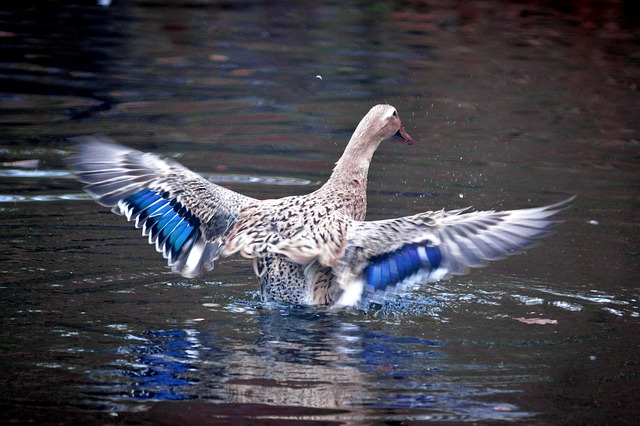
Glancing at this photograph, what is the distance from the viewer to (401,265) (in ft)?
19.2

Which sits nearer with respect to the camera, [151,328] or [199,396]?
[199,396]

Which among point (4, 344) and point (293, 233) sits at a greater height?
point (293, 233)

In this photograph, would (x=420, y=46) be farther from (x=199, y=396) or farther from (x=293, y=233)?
(x=199, y=396)

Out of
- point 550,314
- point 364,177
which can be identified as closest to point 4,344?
point 364,177

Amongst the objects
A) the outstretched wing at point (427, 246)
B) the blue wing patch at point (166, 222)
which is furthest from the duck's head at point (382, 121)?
the blue wing patch at point (166, 222)

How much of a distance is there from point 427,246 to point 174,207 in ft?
5.53

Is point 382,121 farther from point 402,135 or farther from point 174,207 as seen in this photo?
point 174,207

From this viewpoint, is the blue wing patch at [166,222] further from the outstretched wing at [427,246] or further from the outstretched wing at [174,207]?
the outstretched wing at [427,246]

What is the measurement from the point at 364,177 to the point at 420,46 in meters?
8.52

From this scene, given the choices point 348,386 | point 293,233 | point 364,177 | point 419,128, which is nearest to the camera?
point 348,386

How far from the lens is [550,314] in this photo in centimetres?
629

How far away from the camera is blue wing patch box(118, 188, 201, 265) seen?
6.55 metres

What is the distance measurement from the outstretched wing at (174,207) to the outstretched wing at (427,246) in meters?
0.94

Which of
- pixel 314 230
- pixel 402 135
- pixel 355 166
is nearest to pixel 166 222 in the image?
pixel 314 230
